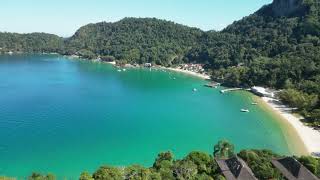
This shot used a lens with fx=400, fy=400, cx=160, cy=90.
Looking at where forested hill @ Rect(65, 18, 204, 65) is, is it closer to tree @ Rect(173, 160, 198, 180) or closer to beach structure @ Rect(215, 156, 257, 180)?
beach structure @ Rect(215, 156, 257, 180)

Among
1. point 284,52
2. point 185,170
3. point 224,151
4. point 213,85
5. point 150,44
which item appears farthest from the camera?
point 150,44

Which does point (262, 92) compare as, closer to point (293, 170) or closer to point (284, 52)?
point (284, 52)

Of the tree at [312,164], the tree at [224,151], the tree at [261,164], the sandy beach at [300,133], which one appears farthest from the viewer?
the sandy beach at [300,133]

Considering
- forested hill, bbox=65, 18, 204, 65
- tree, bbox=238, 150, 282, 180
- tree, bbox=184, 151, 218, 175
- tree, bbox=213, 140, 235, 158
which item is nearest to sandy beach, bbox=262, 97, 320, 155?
tree, bbox=238, 150, 282, 180

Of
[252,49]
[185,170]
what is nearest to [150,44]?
[252,49]

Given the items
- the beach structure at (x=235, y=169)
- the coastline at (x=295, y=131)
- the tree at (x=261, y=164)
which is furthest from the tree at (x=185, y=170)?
the coastline at (x=295, y=131)

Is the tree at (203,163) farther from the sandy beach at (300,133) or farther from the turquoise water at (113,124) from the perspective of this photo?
the sandy beach at (300,133)
